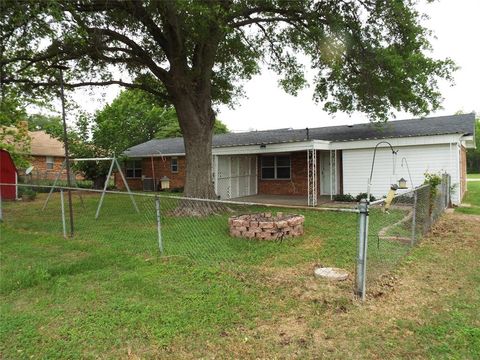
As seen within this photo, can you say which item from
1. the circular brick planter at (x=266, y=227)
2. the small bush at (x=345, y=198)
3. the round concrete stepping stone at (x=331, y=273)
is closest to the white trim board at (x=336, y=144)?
the small bush at (x=345, y=198)

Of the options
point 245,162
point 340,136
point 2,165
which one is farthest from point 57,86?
point 340,136

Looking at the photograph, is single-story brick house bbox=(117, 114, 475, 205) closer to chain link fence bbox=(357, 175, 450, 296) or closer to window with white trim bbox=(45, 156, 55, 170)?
chain link fence bbox=(357, 175, 450, 296)

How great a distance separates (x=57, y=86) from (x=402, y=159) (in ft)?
41.3

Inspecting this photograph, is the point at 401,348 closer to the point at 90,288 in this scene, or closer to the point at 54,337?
the point at 54,337

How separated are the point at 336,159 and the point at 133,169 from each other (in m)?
13.7

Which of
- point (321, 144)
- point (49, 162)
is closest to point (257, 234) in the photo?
point (321, 144)

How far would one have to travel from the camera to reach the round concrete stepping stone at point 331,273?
5220 millimetres

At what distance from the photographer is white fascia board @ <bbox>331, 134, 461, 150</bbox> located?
1258 centimetres

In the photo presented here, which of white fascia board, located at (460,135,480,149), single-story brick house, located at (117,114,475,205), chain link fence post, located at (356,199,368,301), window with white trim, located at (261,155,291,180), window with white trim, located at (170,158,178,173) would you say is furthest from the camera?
window with white trim, located at (170,158,178,173)

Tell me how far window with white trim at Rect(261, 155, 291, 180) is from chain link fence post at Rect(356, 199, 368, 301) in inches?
532

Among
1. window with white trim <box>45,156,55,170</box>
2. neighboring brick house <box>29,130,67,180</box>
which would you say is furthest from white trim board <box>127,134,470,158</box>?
window with white trim <box>45,156,55,170</box>

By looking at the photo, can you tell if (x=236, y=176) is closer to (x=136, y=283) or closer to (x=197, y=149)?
(x=197, y=149)

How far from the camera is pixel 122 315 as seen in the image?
13.4 feet

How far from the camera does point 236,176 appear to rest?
704 inches
